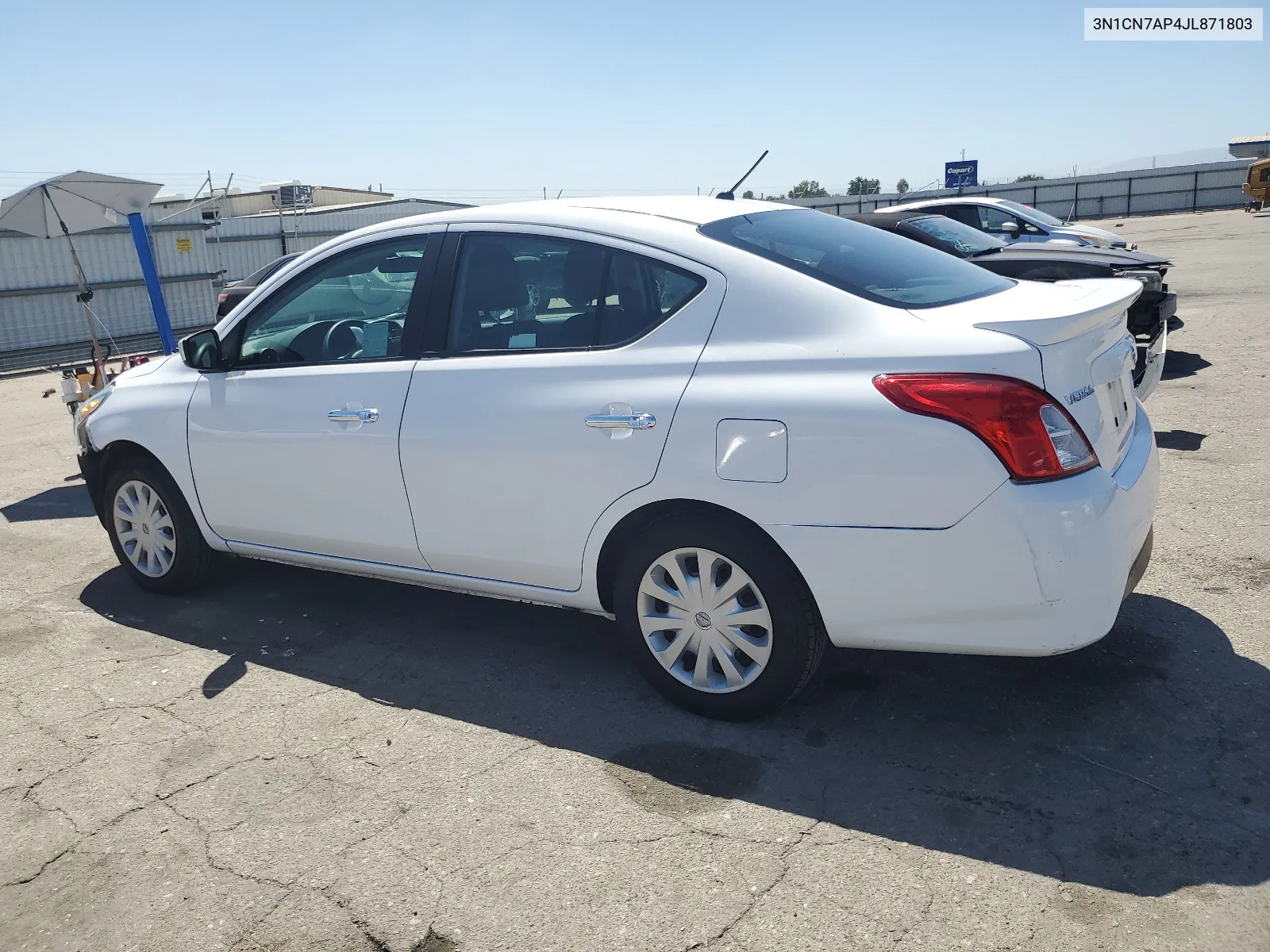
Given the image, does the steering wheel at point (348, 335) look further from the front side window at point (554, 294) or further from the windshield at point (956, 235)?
the windshield at point (956, 235)

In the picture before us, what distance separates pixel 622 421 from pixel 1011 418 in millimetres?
1231

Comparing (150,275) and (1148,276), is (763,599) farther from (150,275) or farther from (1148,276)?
(150,275)

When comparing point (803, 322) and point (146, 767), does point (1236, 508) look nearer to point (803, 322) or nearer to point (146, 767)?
point (803, 322)

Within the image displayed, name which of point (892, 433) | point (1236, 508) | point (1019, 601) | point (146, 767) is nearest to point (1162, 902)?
point (1019, 601)

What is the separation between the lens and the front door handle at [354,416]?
4.14 meters

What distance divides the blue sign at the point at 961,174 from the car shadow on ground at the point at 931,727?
37.7 meters

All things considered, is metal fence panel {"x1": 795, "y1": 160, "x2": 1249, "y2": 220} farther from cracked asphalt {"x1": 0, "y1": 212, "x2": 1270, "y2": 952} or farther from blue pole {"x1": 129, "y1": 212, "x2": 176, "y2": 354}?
cracked asphalt {"x1": 0, "y1": 212, "x2": 1270, "y2": 952}

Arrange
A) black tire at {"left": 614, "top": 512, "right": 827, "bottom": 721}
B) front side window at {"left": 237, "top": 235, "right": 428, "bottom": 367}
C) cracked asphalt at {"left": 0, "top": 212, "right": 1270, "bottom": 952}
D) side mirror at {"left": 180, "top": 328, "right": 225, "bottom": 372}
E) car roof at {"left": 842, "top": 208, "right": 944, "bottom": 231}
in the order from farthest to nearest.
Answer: car roof at {"left": 842, "top": 208, "right": 944, "bottom": 231} < side mirror at {"left": 180, "top": 328, "right": 225, "bottom": 372} < front side window at {"left": 237, "top": 235, "right": 428, "bottom": 367} < black tire at {"left": 614, "top": 512, "right": 827, "bottom": 721} < cracked asphalt at {"left": 0, "top": 212, "right": 1270, "bottom": 952}

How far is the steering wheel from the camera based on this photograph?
442cm

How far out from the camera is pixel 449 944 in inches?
105

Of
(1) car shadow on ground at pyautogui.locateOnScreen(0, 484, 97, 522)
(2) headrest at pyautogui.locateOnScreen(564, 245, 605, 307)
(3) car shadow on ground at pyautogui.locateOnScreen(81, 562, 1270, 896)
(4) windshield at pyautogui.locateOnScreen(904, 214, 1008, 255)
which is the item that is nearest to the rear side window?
(1) car shadow on ground at pyautogui.locateOnScreen(0, 484, 97, 522)

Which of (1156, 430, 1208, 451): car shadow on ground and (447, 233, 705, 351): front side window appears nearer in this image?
(447, 233, 705, 351): front side window

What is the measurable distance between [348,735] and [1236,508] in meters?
4.53

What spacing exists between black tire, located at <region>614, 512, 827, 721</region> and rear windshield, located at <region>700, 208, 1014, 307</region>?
89cm
